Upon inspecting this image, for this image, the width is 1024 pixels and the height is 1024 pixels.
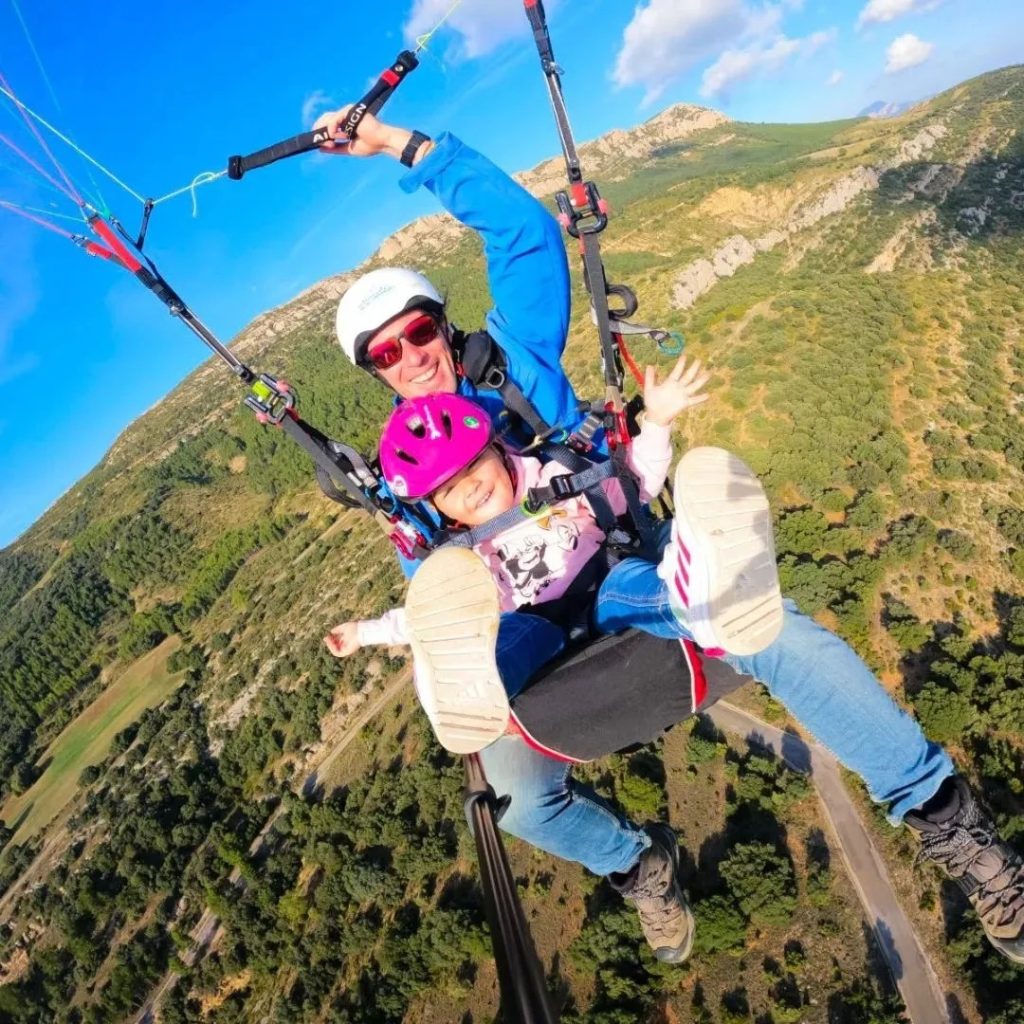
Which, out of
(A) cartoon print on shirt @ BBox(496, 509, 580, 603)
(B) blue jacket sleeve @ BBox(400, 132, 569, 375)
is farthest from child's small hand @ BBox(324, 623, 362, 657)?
(B) blue jacket sleeve @ BBox(400, 132, 569, 375)

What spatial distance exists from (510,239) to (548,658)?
2.72 m

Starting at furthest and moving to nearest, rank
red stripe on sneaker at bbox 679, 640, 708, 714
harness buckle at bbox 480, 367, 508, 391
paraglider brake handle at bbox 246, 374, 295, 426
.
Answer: paraglider brake handle at bbox 246, 374, 295, 426, harness buckle at bbox 480, 367, 508, 391, red stripe on sneaker at bbox 679, 640, 708, 714

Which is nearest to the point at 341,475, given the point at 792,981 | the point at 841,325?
the point at 792,981

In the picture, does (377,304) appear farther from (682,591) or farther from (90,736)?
(90,736)

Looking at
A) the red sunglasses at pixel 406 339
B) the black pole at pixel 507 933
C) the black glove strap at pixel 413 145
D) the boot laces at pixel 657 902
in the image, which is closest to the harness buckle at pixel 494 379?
→ the red sunglasses at pixel 406 339

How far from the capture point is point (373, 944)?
A: 30469 mm

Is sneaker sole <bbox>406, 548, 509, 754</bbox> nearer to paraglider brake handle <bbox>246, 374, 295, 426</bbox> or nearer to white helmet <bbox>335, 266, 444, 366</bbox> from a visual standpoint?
white helmet <bbox>335, 266, 444, 366</bbox>

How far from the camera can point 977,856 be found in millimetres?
3355

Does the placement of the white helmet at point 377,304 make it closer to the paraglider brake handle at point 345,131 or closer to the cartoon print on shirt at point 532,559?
the paraglider brake handle at point 345,131

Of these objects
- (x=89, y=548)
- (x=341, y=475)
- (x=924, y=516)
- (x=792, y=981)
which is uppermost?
(x=341, y=475)

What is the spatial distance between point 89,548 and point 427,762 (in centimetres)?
13113

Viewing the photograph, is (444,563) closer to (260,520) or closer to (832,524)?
(832,524)

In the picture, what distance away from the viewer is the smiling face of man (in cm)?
445

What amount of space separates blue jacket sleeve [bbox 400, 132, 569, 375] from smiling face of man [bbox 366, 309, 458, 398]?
1.47ft
